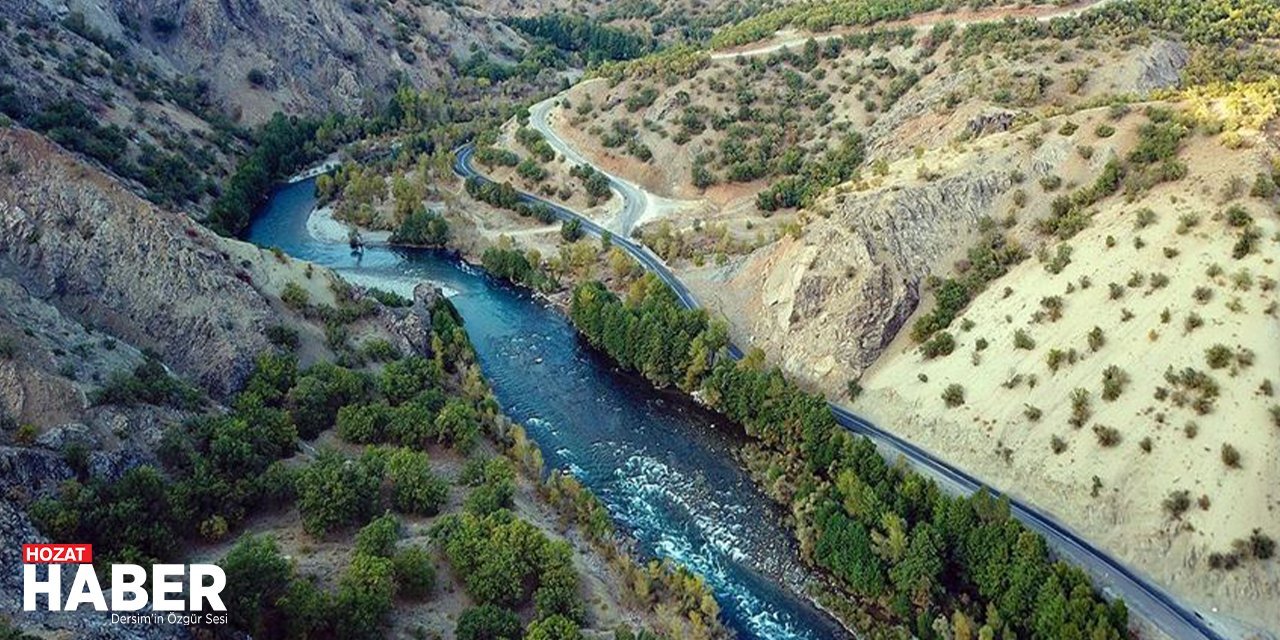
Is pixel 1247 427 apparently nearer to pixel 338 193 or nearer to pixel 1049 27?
pixel 1049 27

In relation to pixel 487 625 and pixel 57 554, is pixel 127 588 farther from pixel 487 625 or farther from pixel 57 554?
pixel 487 625

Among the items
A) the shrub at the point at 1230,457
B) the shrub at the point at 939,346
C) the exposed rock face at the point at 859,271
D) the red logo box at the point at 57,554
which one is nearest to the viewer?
the red logo box at the point at 57,554

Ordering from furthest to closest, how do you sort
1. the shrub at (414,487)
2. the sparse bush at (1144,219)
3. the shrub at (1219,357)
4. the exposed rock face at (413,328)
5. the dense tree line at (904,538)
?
the exposed rock face at (413,328)
the sparse bush at (1144,219)
the shrub at (1219,357)
the shrub at (414,487)
the dense tree line at (904,538)

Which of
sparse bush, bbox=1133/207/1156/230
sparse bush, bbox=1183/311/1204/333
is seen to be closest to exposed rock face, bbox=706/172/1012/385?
sparse bush, bbox=1133/207/1156/230

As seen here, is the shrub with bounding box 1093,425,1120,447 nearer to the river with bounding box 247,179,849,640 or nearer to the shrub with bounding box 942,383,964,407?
the shrub with bounding box 942,383,964,407

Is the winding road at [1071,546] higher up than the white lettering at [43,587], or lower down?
A: lower down

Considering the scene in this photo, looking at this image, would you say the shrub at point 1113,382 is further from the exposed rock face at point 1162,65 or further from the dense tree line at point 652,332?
the exposed rock face at point 1162,65

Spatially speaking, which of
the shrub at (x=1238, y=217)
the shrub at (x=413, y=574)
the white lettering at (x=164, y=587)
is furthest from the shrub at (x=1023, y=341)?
the white lettering at (x=164, y=587)

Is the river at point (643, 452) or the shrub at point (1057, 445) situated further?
the shrub at point (1057, 445)
